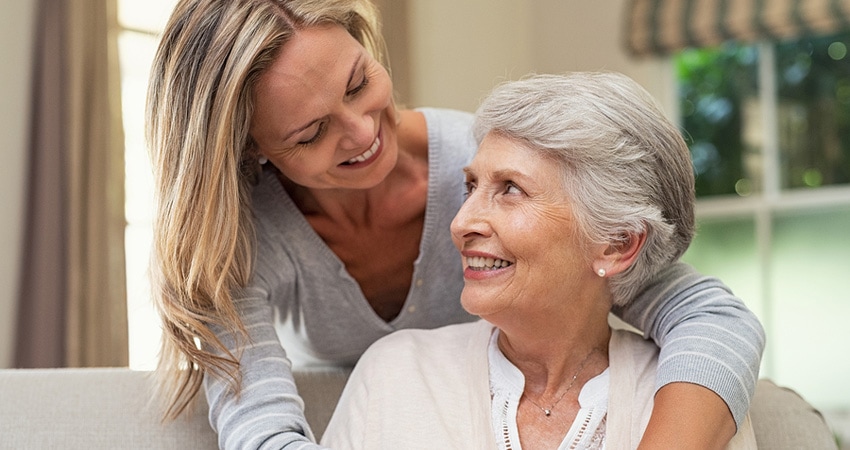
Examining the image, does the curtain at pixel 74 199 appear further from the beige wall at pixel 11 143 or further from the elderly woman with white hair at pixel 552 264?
the elderly woman with white hair at pixel 552 264

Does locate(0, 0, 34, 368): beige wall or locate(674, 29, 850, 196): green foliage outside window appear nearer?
locate(0, 0, 34, 368): beige wall

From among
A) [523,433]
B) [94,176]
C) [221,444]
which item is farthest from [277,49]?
[94,176]

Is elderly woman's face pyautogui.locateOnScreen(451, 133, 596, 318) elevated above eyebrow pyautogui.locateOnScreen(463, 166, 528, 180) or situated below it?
below

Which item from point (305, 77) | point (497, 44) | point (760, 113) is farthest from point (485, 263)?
point (497, 44)

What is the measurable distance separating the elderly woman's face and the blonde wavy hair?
0.39 m

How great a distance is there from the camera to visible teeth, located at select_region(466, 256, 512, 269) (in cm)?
160

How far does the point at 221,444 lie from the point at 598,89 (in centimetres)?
85

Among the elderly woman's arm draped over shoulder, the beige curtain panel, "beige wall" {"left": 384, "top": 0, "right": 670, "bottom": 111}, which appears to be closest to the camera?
the elderly woman's arm draped over shoulder

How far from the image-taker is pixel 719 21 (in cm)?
462

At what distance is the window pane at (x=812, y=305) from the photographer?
14.5ft

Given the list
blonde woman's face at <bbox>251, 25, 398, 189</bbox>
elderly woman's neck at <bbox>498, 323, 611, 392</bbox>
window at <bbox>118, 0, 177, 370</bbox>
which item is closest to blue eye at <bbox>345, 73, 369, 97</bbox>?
blonde woman's face at <bbox>251, 25, 398, 189</bbox>

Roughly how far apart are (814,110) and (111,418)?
3837 mm

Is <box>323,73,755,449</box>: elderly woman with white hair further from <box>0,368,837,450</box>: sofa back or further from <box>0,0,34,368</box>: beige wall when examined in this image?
<box>0,0,34,368</box>: beige wall

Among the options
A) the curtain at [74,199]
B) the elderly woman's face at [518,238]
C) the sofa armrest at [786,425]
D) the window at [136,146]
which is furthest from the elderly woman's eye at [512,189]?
the window at [136,146]
